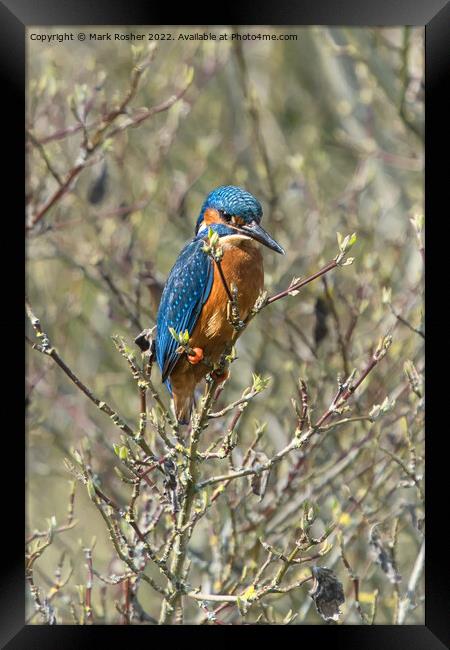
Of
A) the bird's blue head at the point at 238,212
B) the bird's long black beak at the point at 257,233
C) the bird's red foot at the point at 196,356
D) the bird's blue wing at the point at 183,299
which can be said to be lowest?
the bird's red foot at the point at 196,356

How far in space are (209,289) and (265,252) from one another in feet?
4.87

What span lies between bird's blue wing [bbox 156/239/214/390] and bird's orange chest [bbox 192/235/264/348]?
0.07 meters

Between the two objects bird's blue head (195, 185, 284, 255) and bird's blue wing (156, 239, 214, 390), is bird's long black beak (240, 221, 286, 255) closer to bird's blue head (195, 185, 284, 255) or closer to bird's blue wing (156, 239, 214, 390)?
bird's blue head (195, 185, 284, 255)

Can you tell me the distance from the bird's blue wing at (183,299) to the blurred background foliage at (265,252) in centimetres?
50

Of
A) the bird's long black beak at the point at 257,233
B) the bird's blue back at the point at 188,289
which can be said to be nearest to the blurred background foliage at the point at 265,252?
the bird's blue back at the point at 188,289

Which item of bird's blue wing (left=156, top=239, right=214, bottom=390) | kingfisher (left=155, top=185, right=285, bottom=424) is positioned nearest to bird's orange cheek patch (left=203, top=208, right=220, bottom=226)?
kingfisher (left=155, top=185, right=285, bottom=424)

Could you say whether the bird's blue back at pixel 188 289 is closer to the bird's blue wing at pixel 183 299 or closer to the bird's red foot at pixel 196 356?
the bird's blue wing at pixel 183 299
